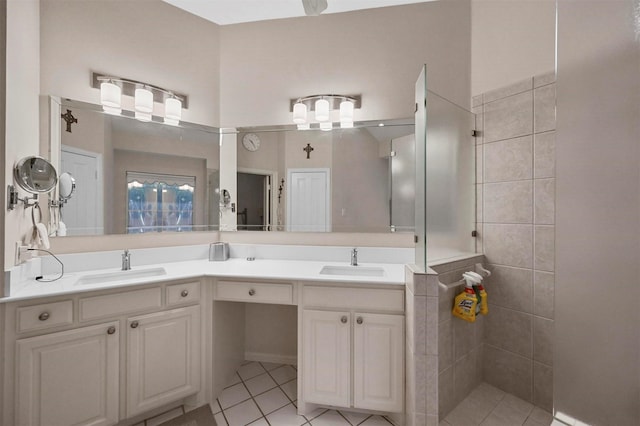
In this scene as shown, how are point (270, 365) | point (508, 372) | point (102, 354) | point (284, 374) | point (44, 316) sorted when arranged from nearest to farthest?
point (44, 316), point (102, 354), point (508, 372), point (284, 374), point (270, 365)

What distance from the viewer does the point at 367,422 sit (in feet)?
5.08

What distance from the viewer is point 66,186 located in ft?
5.48

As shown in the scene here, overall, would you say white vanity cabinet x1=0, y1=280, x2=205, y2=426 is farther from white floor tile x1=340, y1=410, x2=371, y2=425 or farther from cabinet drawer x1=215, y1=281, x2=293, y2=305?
white floor tile x1=340, y1=410, x2=371, y2=425

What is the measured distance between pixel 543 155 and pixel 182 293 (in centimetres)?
232

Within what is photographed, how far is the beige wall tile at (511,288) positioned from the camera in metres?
1.66

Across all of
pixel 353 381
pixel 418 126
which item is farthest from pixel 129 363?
pixel 418 126

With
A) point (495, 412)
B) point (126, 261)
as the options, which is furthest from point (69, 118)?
point (495, 412)

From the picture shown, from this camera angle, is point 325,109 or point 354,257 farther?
point 325,109

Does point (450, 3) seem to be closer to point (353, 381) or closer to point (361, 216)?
point (361, 216)

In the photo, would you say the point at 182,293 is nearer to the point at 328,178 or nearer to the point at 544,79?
the point at 328,178

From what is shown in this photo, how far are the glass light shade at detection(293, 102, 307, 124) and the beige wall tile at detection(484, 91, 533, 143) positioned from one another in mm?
1304

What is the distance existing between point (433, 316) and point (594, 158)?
3.87 feet

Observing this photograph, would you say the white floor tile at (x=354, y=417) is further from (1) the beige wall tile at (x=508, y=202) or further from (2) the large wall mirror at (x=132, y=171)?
(2) the large wall mirror at (x=132, y=171)

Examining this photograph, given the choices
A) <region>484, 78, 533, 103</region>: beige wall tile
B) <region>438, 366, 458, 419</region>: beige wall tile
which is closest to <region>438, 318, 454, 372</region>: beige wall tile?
<region>438, 366, 458, 419</region>: beige wall tile
